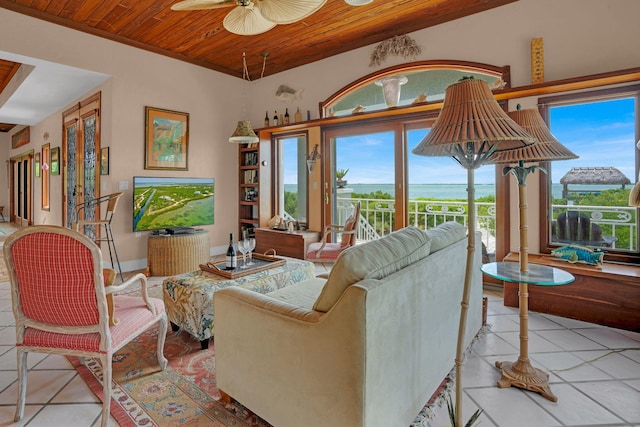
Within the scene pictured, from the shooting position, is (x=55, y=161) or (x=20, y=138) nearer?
(x=55, y=161)

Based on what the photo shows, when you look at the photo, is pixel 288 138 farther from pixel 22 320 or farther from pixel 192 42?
pixel 22 320

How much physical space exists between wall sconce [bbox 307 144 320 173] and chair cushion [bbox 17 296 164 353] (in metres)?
3.68

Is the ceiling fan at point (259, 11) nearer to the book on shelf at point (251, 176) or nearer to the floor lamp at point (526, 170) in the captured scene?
the floor lamp at point (526, 170)

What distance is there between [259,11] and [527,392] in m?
3.04

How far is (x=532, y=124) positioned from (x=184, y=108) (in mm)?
4854

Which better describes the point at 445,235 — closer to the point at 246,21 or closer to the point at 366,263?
the point at 366,263

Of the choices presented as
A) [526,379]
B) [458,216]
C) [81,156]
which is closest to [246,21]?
[526,379]

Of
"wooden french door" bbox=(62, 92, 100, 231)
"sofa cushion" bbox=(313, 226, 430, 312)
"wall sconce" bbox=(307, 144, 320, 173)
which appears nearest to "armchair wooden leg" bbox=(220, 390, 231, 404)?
"sofa cushion" bbox=(313, 226, 430, 312)

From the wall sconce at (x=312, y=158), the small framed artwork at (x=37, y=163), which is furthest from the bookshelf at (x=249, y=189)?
the small framed artwork at (x=37, y=163)

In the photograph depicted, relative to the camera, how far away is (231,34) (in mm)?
4461

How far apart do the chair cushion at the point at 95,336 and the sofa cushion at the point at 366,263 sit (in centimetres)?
113

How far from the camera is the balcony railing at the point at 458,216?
317 cm

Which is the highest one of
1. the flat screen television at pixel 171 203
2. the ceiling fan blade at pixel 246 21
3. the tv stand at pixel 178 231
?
the ceiling fan blade at pixel 246 21

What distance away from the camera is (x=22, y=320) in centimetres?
A: 168
